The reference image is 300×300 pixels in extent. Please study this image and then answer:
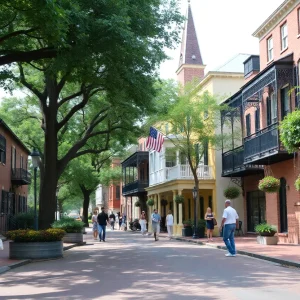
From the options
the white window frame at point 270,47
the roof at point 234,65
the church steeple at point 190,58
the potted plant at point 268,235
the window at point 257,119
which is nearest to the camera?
the potted plant at point 268,235

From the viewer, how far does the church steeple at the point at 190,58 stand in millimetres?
48125

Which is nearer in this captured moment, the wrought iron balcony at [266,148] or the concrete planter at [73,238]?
the wrought iron balcony at [266,148]

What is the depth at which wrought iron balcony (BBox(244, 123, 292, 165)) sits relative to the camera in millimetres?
21453

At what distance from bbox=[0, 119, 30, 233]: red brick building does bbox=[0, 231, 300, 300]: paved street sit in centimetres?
1740

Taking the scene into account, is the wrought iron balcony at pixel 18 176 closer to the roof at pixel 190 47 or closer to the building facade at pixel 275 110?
the building facade at pixel 275 110

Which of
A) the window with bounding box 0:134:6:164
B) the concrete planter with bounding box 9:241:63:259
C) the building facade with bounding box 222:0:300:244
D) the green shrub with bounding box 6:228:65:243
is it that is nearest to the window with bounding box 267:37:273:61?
the building facade with bounding box 222:0:300:244

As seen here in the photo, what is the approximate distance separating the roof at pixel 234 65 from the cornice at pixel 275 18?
780cm

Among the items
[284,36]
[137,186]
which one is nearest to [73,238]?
[284,36]

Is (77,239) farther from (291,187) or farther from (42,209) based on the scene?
(291,187)

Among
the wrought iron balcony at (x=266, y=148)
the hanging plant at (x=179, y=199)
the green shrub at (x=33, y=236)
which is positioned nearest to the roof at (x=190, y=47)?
the hanging plant at (x=179, y=199)

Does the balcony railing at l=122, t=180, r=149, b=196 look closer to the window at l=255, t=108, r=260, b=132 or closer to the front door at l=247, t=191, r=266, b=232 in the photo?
the front door at l=247, t=191, r=266, b=232

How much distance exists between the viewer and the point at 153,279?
10953mm

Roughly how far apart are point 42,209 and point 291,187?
1144 centimetres

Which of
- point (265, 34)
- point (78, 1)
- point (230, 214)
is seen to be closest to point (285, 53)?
point (265, 34)
